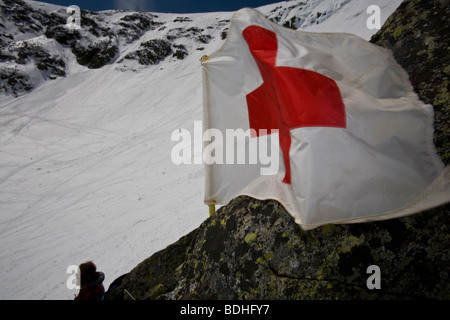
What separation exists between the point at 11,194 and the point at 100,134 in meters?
6.33

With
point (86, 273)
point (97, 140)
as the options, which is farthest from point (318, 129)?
point (97, 140)

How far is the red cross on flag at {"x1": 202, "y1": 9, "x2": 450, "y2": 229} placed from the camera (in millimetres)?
1132

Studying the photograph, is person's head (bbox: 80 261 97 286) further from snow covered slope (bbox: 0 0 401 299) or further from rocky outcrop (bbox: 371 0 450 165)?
rocky outcrop (bbox: 371 0 450 165)

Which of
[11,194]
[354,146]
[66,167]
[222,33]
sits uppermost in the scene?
[222,33]

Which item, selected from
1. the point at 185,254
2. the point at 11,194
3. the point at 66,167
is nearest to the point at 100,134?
the point at 66,167

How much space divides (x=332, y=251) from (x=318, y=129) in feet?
2.47

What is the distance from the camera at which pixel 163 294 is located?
70.0 inches

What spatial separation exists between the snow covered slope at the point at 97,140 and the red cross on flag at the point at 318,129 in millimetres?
3965

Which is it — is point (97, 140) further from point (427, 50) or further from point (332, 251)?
point (427, 50)

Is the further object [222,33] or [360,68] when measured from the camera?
Result: [222,33]

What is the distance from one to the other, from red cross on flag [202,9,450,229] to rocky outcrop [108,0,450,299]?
203 millimetres

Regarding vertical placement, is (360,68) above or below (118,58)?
below
